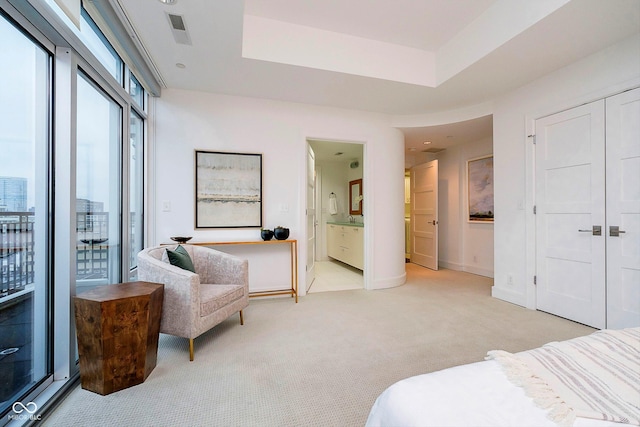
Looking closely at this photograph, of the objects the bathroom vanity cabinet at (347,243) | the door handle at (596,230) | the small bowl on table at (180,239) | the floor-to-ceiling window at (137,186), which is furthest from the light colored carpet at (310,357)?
the bathroom vanity cabinet at (347,243)

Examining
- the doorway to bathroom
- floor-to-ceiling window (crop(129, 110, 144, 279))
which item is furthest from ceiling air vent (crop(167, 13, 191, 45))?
the doorway to bathroom

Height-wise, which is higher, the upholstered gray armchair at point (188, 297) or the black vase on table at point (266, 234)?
the black vase on table at point (266, 234)

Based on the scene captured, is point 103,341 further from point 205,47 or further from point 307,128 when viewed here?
point 307,128

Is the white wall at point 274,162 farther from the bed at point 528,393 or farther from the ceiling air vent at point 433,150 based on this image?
the bed at point 528,393

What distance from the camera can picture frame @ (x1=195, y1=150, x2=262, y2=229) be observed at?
10.7 feet

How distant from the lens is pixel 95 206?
2.12 metres

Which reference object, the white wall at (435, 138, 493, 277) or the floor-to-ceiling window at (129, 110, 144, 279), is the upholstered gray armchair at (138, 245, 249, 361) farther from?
the white wall at (435, 138, 493, 277)

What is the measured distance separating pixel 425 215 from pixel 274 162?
328 centimetres

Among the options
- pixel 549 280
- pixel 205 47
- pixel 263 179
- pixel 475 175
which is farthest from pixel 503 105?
pixel 205 47

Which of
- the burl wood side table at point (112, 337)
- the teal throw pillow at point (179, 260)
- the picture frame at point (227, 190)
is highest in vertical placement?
the picture frame at point (227, 190)

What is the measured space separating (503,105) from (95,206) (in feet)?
14.1

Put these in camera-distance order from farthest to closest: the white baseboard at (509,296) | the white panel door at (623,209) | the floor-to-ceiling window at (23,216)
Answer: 1. the white baseboard at (509,296)
2. the white panel door at (623,209)
3. the floor-to-ceiling window at (23,216)

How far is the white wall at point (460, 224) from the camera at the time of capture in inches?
185

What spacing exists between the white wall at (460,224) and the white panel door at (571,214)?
66.5 inches
